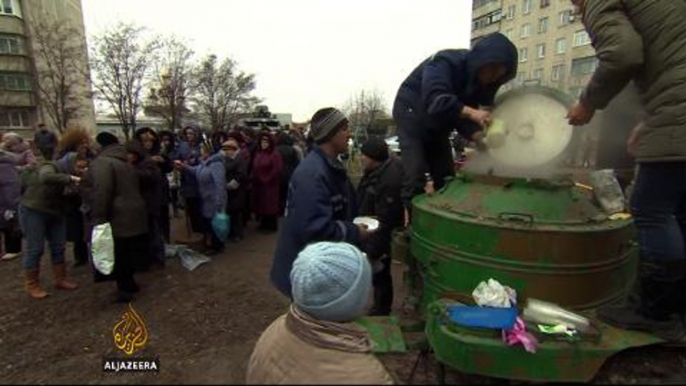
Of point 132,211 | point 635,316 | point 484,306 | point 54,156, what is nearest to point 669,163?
point 635,316

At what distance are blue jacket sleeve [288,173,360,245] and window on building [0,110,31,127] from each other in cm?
4448

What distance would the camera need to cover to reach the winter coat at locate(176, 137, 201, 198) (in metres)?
7.22

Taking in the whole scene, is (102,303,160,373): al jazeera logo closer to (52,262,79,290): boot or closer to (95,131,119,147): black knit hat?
(52,262,79,290): boot

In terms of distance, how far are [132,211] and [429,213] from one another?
3.48 meters

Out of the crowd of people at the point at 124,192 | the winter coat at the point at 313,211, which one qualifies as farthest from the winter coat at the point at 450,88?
the crowd of people at the point at 124,192

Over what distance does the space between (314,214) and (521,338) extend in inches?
49.2

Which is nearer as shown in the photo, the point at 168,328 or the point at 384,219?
the point at 384,219

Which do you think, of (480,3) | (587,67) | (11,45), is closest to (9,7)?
Result: (11,45)

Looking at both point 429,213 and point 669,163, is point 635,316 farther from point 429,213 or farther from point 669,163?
point 429,213

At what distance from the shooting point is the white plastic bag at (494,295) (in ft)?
8.18

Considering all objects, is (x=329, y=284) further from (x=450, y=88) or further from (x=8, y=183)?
(x=8, y=183)

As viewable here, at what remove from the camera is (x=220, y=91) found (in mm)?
38219

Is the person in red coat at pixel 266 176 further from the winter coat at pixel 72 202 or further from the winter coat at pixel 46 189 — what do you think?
the winter coat at pixel 46 189

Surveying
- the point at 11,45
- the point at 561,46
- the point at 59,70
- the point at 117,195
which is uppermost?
the point at 561,46
